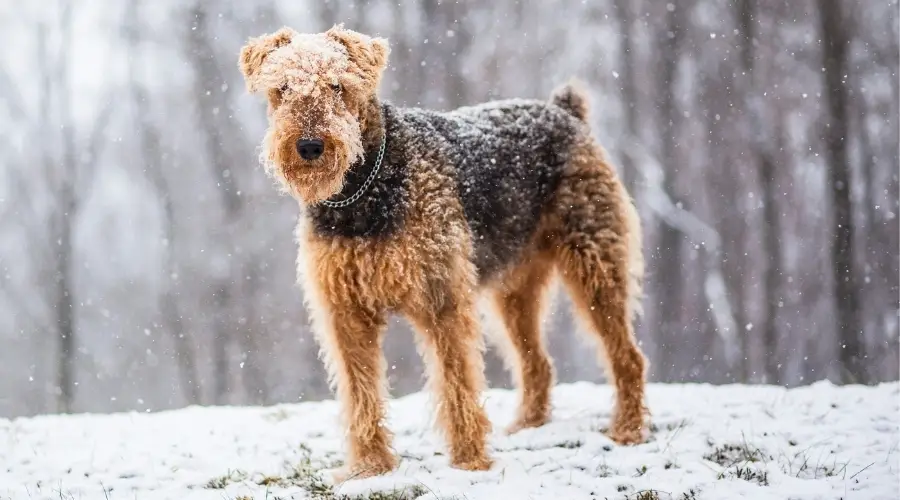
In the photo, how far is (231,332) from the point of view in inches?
496

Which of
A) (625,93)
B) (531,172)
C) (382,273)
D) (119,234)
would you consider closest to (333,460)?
(382,273)

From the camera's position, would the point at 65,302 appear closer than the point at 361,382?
No

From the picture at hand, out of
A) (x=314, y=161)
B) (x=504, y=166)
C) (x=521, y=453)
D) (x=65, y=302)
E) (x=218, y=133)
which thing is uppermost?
(x=218, y=133)

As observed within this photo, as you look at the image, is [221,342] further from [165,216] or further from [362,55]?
[362,55]

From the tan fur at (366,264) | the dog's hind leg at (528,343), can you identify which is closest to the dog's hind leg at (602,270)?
the tan fur at (366,264)

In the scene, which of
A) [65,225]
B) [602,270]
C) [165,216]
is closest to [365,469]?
[602,270]

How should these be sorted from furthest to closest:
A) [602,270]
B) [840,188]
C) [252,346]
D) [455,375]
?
[252,346] < [840,188] < [602,270] < [455,375]

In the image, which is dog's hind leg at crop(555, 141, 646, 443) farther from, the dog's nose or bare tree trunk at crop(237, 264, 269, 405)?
bare tree trunk at crop(237, 264, 269, 405)

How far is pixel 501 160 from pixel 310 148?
4.89ft

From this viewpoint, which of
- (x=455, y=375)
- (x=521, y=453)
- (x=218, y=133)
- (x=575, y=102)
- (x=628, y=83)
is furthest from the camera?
(x=218, y=133)

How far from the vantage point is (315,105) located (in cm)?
341

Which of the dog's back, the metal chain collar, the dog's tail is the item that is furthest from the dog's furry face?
the dog's tail

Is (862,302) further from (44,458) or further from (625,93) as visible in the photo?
(44,458)

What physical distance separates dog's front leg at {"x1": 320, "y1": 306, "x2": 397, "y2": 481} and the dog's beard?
0.72 meters
